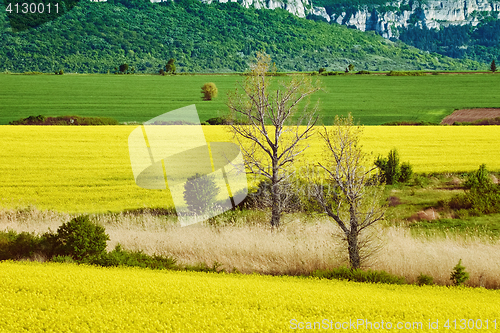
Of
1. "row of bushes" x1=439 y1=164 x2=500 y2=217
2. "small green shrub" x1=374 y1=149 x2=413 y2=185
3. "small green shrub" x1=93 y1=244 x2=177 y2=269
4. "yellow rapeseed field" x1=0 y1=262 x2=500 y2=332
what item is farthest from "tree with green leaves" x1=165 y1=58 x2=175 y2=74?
"yellow rapeseed field" x1=0 y1=262 x2=500 y2=332

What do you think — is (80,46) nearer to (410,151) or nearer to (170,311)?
(410,151)

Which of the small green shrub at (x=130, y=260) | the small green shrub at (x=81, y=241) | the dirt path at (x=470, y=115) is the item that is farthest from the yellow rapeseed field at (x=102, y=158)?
the dirt path at (x=470, y=115)

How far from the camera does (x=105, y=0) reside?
16450 centimetres

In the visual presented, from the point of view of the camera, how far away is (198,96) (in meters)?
86.8

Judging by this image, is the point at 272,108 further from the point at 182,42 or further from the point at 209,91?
the point at 182,42

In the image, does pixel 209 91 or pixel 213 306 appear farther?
pixel 209 91

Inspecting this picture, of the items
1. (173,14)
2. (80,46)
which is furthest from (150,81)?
(173,14)

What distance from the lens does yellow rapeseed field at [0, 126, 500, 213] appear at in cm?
2469

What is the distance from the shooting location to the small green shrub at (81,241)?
547 inches

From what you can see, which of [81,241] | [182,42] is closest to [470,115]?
[81,241]

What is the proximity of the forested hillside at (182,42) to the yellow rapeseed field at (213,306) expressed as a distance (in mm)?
122777

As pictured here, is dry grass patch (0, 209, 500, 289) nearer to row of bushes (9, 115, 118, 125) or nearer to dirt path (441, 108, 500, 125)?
row of bushes (9, 115, 118, 125)

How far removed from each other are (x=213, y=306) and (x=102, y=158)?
26833mm

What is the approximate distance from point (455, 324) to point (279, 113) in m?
14.4
